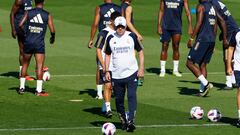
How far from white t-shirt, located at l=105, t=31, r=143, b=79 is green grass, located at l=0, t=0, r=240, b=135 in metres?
1.27

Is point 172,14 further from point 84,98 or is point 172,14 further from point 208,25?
point 84,98

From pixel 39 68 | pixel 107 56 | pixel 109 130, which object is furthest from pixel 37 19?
pixel 109 130

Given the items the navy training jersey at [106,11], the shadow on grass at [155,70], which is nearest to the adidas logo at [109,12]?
the navy training jersey at [106,11]

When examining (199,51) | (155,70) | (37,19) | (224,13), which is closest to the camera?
(37,19)

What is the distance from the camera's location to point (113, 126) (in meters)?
17.7

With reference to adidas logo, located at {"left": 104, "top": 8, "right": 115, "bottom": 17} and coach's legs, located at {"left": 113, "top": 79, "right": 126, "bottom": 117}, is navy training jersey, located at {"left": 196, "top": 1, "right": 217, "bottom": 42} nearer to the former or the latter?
adidas logo, located at {"left": 104, "top": 8, "right": 115, "bottom": 17}

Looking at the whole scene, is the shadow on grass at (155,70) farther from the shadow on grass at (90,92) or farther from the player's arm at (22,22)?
the player's arm at (22,22)

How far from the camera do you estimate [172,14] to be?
28125 mm

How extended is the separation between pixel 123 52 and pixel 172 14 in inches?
395

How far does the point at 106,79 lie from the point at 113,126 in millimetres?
1229

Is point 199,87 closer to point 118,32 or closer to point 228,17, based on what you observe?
point 228,17

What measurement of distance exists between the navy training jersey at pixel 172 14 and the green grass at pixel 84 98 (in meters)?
1.59

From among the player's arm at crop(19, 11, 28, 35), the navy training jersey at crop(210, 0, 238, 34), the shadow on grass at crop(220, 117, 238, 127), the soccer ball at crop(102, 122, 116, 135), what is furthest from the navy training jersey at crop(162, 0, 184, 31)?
the soccer ball at crop(102, 122, 116, 135)

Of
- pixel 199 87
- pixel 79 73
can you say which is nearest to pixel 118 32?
pixel 199 87
